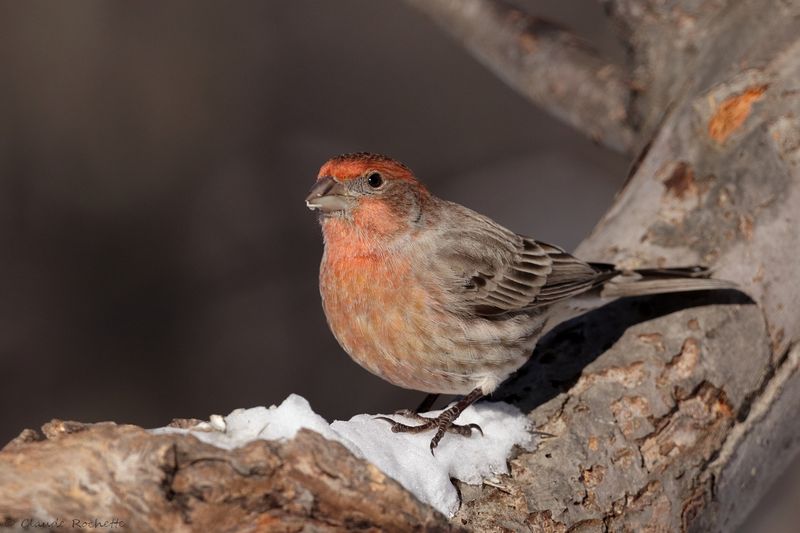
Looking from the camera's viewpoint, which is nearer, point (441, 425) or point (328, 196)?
point (441, 425)

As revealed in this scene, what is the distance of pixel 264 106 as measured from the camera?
1065 cm

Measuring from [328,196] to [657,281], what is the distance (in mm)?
1621

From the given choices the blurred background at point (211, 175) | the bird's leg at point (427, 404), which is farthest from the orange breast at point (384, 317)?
the blurred background at point (211, 175)

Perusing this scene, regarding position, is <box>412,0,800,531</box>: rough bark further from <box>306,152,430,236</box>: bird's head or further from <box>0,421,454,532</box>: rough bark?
<box>306,152,430,236</box>: bird's head

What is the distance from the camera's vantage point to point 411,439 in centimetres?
359

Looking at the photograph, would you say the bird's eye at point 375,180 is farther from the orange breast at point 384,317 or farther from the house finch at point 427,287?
the orange breast at point 384,317

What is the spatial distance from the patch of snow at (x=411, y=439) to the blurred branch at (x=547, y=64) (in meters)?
2.80

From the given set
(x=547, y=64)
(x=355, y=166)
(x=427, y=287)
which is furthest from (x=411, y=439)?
(x=547, y=64)

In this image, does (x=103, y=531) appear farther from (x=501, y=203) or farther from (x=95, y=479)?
(x=501, y=203)

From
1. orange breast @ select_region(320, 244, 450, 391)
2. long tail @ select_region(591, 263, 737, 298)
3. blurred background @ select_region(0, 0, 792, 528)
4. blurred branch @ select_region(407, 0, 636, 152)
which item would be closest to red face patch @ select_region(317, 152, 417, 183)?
orange breast @ select_region(320, 244, 450, 391)

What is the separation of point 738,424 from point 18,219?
7179mm

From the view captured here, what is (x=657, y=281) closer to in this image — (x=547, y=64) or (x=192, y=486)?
(x=547, y=64)

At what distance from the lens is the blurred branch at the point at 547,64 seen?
6.15 meters

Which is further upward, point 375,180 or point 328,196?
point 375,180
